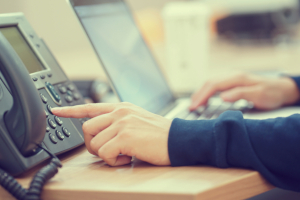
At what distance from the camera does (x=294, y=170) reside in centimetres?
40

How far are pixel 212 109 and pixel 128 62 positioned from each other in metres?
0.23

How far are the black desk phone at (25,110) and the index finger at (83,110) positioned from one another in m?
0.02

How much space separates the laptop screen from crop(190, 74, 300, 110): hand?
11 cm

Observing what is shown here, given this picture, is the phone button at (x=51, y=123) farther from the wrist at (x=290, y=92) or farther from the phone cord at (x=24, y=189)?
the wrist at (x=290, y=92)

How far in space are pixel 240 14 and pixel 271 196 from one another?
8.32 feet

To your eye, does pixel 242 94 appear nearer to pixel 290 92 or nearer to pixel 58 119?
pixel 290 92

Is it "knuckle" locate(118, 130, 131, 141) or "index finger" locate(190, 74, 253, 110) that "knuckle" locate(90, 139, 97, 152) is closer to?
"knuckle" locate(118, 130, 131, 141)

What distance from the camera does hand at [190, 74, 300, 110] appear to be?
30.2 inches

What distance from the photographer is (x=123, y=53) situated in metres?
0.73

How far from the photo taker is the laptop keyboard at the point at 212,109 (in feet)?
2.37

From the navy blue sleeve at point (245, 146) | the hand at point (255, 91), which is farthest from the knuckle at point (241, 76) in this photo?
the navy blue sleeve at point (245, 146)

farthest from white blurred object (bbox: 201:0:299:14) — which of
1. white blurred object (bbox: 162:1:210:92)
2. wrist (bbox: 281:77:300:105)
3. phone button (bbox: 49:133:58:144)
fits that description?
phone button (bbox: 49:133:58:144)

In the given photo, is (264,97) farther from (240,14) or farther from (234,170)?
(240,14)

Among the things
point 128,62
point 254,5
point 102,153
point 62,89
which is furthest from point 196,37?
point 254,5
